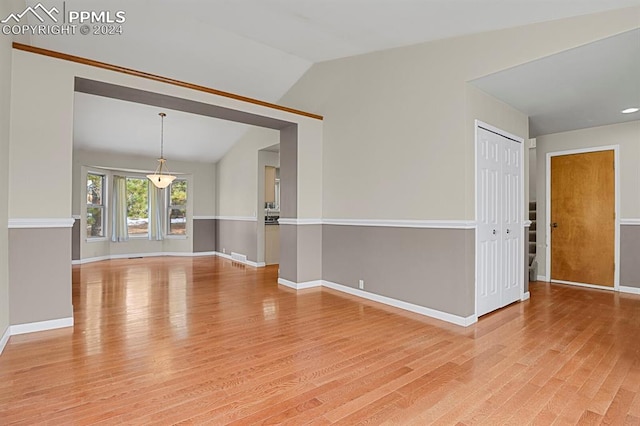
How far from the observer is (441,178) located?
143 inches

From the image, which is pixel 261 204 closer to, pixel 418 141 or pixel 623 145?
pixel 418 141

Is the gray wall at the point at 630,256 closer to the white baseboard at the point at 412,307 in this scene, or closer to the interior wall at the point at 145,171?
the white baseboard at the point at 412,307

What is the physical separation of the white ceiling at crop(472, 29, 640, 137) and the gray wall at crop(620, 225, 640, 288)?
1.57 metres

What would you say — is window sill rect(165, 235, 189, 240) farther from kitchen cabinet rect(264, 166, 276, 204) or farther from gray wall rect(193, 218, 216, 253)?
kitchen cabinet rect(264, 166, 276, 204)

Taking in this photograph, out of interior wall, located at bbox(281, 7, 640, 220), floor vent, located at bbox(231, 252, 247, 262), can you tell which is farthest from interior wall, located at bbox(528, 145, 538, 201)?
floor vent, located at bbox(231, 252, 247, 262)

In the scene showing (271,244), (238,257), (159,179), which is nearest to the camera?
(159,179)

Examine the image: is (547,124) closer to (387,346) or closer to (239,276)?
(387,346)

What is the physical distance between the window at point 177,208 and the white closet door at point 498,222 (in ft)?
24.7

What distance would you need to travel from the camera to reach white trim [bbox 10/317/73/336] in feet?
9.95

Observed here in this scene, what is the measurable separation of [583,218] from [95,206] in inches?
382

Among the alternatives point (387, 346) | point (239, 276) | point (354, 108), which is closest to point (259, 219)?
point (239, 276)

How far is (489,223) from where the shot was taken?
3.84 meters

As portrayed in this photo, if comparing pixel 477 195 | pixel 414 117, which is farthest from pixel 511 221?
pixel 414 117

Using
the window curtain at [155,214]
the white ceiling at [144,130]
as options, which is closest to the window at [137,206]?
the window curtain at [155,214]
